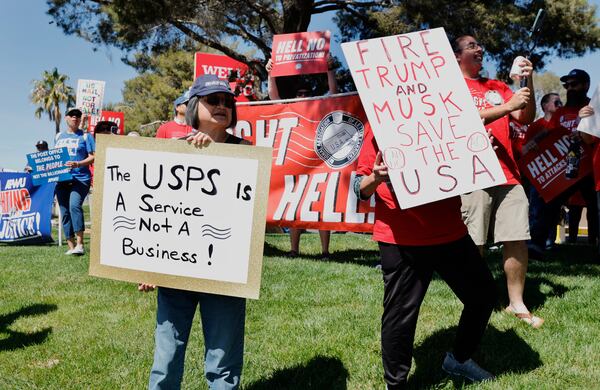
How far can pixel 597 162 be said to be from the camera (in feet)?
19.0

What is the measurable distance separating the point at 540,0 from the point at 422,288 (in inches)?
526

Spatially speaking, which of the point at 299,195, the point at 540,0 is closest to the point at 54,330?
the point at 299,195

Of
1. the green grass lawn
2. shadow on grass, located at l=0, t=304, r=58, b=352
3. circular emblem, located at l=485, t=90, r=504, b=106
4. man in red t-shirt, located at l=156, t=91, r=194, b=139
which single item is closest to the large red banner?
the green grass lawn

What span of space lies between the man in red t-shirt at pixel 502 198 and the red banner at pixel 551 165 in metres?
2.96

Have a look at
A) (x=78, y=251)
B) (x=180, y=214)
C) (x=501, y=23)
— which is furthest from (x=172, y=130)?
(x=501, y=23)

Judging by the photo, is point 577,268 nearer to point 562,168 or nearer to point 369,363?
point 562,168

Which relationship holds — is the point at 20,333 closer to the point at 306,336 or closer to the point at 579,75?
the point at 306,336

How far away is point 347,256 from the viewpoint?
24.8ft

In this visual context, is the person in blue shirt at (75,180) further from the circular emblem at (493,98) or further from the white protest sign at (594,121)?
the white protest sign at (594,121)

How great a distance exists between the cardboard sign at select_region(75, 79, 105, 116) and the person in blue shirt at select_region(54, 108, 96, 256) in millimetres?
3523

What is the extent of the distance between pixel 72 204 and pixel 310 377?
6.14 metres

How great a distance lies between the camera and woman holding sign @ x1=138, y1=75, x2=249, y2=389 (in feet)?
8.21

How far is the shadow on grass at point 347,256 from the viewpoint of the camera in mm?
6949

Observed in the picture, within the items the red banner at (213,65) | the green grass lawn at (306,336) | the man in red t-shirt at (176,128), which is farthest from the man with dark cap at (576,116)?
the red banner at (213,65)
